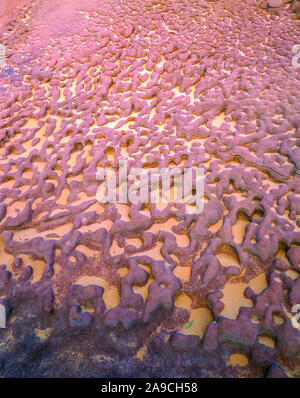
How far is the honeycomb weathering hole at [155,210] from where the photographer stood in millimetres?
1040

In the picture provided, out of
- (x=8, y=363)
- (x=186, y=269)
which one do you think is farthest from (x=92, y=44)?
(x=8, y=363)

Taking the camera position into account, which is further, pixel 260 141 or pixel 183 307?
pixel 260 141

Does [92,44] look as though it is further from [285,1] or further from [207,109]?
[285,1]

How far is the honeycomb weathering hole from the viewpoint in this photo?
1.04 meters

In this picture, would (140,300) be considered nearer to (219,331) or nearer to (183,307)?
(183,307)

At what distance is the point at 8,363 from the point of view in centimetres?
104

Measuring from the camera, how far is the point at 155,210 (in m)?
1.43

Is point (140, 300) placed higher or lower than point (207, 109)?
lower

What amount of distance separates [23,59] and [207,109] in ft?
6.44

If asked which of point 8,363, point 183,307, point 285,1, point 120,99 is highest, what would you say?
point 285,1
